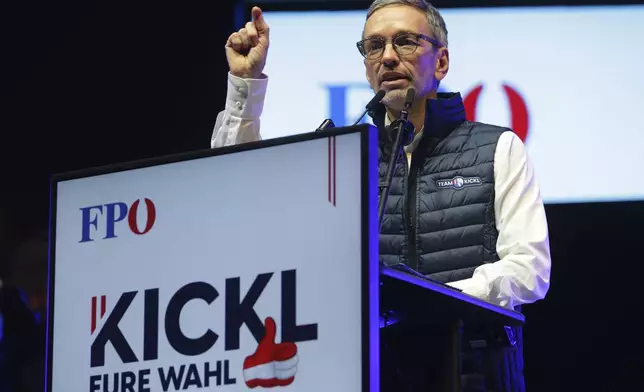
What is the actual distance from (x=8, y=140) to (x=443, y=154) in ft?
8.96

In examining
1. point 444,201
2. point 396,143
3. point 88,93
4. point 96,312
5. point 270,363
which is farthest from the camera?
point 88,93

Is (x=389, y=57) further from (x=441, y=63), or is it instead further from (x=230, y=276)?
(x=230, y=276)

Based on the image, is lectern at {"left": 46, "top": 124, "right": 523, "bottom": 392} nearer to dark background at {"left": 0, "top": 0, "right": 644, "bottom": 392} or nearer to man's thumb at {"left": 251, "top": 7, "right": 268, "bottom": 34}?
man's thumb at {"left": 251, "top": 7, "right": 268, "bottom": 34}

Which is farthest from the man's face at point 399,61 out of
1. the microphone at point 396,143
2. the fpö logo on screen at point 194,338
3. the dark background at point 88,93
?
the dark background at point 88,93

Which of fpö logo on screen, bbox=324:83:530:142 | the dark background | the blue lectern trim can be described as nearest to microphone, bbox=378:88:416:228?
the blue lectern trim

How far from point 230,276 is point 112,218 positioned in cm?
26

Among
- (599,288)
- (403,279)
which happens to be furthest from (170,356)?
(599,288)

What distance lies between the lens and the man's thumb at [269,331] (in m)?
1.54

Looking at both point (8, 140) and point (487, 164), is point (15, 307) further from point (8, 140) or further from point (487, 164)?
point (487, 164)

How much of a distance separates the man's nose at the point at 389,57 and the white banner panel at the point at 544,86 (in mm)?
1743

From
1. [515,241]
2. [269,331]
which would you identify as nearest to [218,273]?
[269,331]

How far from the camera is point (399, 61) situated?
2.45 m

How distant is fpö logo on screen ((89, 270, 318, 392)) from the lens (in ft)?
5.04

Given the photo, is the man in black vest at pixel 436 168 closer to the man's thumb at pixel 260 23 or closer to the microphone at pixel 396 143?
the man's thumb at pixel 260 23
